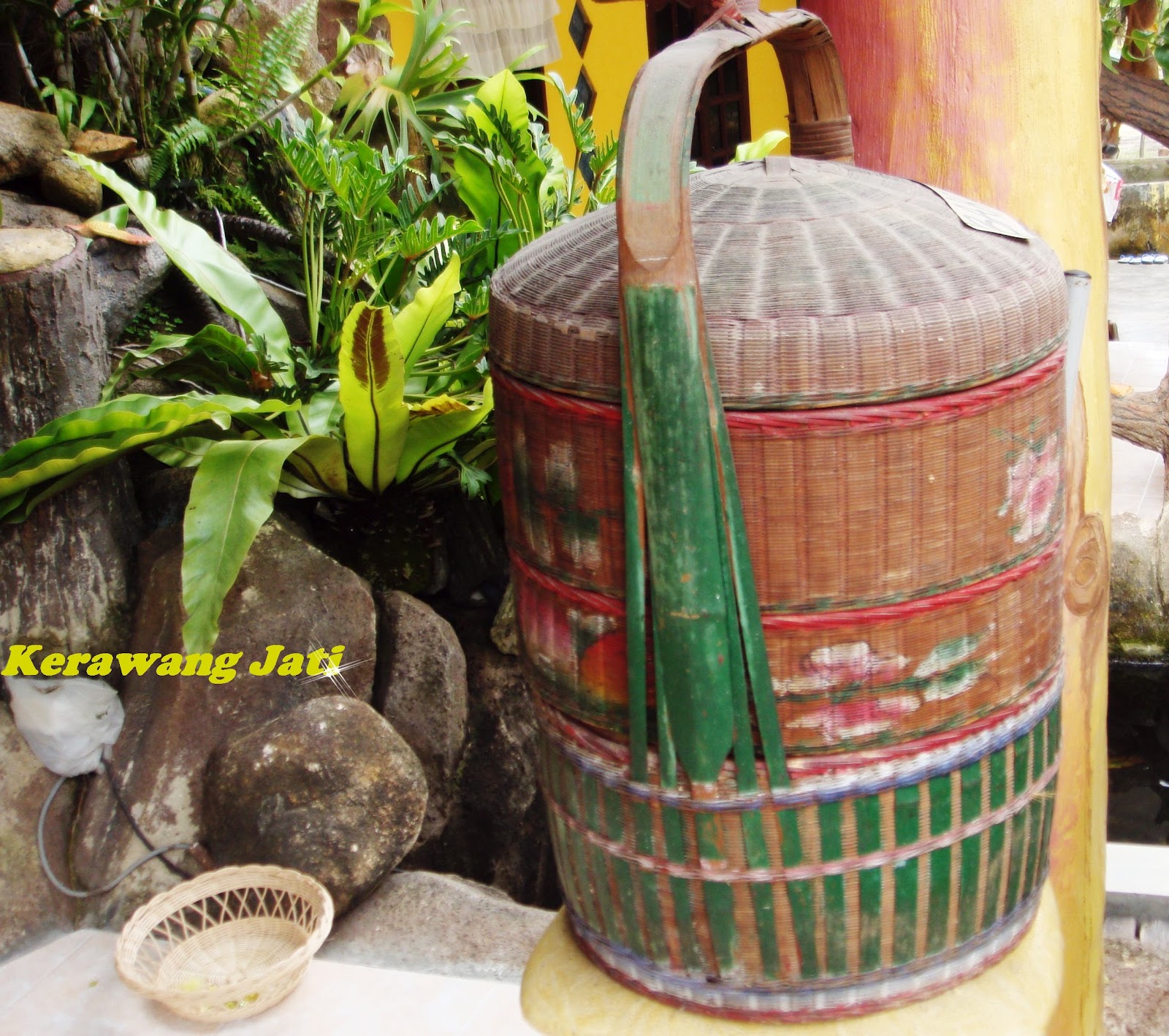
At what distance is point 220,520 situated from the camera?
8.78 ft

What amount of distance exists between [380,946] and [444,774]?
63cm

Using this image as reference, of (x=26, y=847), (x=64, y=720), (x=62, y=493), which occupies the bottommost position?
(x=26, y=847)

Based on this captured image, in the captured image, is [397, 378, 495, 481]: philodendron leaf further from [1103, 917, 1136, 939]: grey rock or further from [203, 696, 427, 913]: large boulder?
[1103, 917, 1136, 939]: grey rock

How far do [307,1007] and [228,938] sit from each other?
0.38 m

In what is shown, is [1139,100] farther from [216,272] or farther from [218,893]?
[218,893]

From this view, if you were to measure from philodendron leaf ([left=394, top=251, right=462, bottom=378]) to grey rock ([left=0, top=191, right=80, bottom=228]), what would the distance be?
3.77 feet

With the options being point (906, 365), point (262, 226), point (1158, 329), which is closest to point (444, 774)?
point (262, 226)

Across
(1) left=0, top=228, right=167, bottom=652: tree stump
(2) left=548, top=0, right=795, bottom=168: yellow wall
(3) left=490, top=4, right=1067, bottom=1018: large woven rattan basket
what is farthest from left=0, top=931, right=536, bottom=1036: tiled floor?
(2) left=548, top=0, right=795, bottom=168: yellow wall

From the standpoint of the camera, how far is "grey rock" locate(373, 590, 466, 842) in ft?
10.8

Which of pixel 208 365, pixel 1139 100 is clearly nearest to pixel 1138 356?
pixel 1139 100

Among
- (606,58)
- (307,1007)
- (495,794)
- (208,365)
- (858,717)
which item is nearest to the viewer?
(858,717)

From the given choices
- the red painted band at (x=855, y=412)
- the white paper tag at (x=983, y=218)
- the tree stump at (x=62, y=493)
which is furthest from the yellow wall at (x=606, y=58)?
the red painted band at (x=855, y=412)

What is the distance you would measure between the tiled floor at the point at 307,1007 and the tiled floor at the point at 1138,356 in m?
2.66

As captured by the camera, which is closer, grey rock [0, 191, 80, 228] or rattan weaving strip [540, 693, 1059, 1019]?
rattan weaving strip [540, 693, 1059, 1019]
